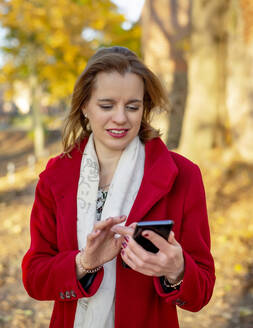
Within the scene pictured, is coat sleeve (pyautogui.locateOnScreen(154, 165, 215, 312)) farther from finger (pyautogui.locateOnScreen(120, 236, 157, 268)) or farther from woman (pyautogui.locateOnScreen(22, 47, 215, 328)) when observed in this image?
finger (pyautogui.locateOnScreen(120, 236, 157, 268))

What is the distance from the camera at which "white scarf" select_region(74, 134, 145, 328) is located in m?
1.71

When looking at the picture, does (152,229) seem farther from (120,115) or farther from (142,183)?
(120,115)

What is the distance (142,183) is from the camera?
1776mm

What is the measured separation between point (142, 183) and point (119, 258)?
34 centimetres

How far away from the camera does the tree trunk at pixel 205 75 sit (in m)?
8.33

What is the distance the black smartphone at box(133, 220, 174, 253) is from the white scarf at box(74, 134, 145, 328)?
1.21 feet

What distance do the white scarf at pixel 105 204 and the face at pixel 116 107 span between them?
101mm

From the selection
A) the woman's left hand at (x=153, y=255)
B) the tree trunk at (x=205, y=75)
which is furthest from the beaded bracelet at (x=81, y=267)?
the tree trunk at (x=205, y=75)

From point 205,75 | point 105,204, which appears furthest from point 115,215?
point 205,75

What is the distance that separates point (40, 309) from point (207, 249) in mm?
3207

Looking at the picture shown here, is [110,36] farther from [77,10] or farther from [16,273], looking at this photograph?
[16,273]

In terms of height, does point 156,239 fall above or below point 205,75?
below

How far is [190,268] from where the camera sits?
4.91 feet

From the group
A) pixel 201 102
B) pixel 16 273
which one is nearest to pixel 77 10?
pixel 201 102
